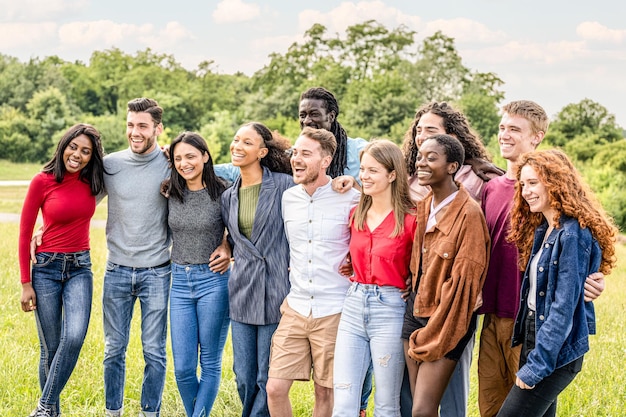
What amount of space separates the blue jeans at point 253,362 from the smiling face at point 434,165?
1.49 meters

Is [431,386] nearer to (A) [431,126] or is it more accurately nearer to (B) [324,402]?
(B) [324,402]

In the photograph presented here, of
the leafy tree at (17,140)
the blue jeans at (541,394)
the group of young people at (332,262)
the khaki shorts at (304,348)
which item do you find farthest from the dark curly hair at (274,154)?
the leafy tree at (17,140)

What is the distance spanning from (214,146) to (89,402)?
32.2 metres

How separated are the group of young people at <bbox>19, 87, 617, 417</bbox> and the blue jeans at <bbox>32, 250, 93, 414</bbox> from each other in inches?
0.6

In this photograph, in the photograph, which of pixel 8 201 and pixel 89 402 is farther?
pixel 8 201

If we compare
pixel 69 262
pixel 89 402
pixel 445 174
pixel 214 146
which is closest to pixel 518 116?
pixel 445 174

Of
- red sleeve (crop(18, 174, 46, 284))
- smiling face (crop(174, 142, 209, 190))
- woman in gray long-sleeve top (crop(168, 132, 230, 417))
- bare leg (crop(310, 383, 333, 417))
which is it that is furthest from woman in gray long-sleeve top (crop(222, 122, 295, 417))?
red sleeve (crop(18, 174, 46, 284))

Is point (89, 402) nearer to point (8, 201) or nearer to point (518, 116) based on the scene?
point (518, 116)

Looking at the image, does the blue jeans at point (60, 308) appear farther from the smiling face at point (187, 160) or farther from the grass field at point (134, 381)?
the smiling face at point (187, 160)

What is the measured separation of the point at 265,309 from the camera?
4895 mm

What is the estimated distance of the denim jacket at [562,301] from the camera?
12.5 feet

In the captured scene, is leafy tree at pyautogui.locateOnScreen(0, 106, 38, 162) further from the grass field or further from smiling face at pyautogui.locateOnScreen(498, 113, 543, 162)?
smiling face at pyautogui.locateOnScreen(498, 113, 543, 162)

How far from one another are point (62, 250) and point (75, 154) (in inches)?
27.4

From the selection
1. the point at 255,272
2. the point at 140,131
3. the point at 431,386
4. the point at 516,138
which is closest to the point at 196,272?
the point at 255,272
